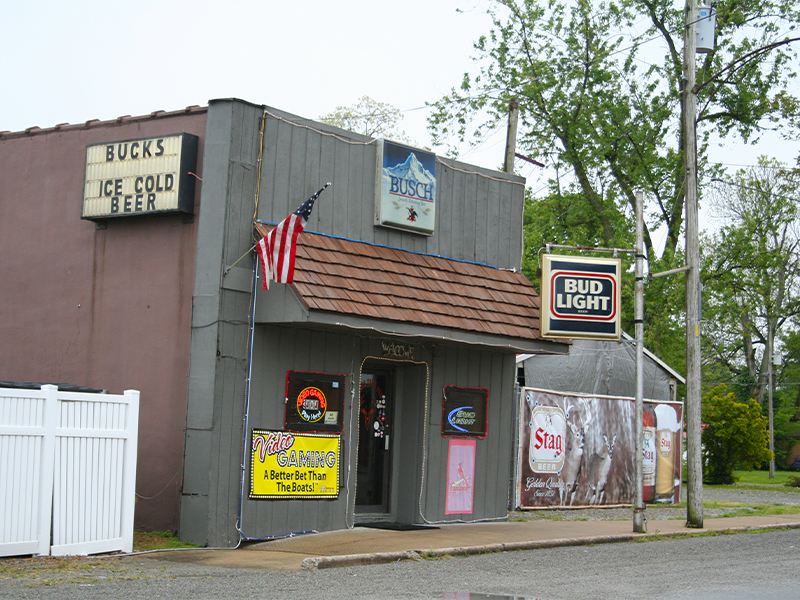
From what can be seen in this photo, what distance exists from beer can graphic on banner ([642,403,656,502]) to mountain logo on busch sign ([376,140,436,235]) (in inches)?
374

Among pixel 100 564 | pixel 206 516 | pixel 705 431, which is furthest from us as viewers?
pixel 705 431

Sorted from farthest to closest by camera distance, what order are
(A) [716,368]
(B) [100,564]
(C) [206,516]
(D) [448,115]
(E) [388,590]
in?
(A) [716,368]
(D) [448,115]
(C) [206,516]
(B) [100,564]
(E) [388,590]

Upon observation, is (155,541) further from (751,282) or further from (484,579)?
(751,282)

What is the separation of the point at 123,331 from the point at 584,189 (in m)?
24.5

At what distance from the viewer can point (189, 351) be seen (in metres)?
11.3

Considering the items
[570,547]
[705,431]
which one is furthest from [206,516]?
[705,431]

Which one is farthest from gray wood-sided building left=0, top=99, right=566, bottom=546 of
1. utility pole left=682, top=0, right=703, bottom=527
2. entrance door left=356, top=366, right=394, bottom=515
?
utility pole left=682, top=0, right=703, bottom=527

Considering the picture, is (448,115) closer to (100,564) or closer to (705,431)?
(705,431)

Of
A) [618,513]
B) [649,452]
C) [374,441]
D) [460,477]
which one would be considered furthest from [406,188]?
[649,452]

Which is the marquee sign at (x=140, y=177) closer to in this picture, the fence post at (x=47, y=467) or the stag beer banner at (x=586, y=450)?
the fence post at (x=47, y=467)

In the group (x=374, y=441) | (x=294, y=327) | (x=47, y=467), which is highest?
(x=294, y=327)

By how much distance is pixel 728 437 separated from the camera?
1256 inches

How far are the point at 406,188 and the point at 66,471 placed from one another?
20.4 feet

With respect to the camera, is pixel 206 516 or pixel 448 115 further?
pixel 448 115
